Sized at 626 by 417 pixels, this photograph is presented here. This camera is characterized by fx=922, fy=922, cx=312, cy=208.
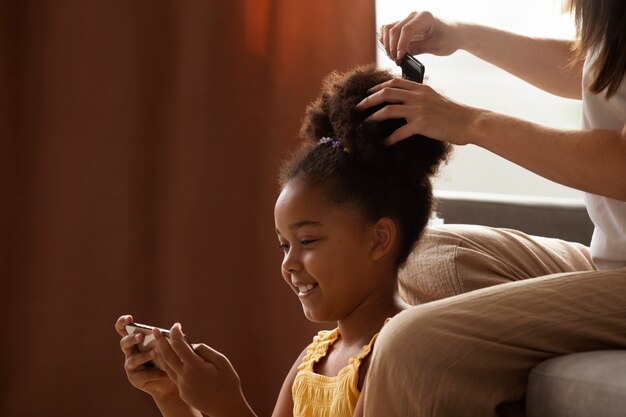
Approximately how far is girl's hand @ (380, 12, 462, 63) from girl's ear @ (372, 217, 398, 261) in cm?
25

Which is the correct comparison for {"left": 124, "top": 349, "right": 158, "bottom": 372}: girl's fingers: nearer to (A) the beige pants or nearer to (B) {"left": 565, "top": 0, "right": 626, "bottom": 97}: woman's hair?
(A) the beige pants

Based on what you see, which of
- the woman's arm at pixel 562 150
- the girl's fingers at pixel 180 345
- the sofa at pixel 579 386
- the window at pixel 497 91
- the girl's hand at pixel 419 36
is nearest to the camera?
the sofa at pixel 579 386

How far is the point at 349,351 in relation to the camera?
1410mm

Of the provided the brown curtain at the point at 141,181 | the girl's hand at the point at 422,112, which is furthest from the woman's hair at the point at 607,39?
the brown curtain at the point at 141,181

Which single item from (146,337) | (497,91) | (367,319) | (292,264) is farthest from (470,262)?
(497,91)

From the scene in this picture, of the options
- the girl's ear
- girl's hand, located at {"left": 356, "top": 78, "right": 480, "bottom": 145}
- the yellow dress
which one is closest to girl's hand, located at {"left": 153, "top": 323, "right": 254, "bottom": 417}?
the yellow dress

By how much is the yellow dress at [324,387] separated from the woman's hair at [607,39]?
1.58ft

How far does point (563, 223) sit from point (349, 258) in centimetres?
96

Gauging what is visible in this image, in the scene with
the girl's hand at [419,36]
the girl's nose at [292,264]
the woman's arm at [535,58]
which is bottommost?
the girl's nose at [292,264]

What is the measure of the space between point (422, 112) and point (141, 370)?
588 millimetres

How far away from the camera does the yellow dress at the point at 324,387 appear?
1334mm

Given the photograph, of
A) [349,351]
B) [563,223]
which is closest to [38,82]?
[349,351]

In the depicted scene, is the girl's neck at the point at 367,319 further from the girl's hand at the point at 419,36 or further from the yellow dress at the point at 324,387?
the girl's hand at the point at 419,36

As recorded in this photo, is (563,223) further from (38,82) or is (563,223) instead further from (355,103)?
(38,82)
